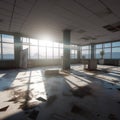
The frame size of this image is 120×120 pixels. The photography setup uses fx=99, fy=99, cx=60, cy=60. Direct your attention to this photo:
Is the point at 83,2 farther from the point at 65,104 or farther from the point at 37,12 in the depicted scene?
the point at 65,104

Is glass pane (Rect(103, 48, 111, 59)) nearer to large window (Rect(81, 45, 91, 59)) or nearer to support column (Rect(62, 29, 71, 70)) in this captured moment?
large window (Rect(81, 45, 91, 59))

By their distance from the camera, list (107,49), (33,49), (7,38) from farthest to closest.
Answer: (107,49) < (33,49) < (7,38)

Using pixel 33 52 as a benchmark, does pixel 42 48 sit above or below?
above

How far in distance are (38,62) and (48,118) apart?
9.45 m

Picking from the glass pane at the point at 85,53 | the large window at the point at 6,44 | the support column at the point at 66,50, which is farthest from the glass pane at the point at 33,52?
the glass pane at the point at 85,53

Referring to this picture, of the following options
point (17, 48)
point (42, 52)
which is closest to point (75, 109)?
point (17, 48)

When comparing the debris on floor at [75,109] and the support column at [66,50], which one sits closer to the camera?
the debris on floor at [75,109]

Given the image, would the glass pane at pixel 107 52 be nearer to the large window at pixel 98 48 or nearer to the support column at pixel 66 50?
the large window at pixel 98 48

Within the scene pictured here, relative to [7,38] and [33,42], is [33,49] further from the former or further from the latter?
[7,38]

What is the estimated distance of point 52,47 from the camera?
42.3 feet

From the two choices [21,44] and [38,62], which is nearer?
[21,44]

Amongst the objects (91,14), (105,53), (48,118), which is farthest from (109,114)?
(105,53)

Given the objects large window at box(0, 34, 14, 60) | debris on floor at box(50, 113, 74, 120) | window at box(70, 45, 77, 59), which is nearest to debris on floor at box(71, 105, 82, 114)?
Answer: debris on floor at box(50, 113, 74, 120)

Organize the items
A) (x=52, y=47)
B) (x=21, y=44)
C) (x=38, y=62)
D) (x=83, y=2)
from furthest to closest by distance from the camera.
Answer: (x=52, y=47) → (x=38, y=62) → (x=21, y=44) → (x=83, y=2)
